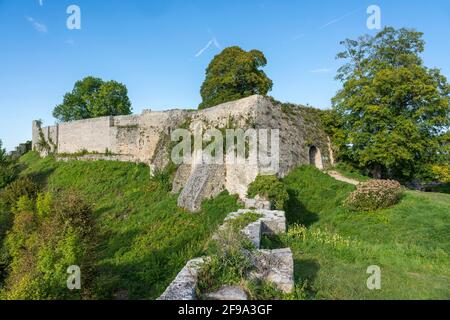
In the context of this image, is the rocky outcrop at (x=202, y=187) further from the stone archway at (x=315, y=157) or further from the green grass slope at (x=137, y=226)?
the stone archway at (x=315, y=157)

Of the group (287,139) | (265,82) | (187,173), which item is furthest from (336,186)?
(265,82)

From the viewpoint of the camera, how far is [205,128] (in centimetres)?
1916

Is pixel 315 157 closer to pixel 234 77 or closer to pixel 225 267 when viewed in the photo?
pixel 234 77

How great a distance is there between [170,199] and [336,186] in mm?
8456

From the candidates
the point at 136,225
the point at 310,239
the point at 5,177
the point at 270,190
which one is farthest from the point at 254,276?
the point at 5,177

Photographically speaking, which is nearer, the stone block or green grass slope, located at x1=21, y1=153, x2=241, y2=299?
the stone block

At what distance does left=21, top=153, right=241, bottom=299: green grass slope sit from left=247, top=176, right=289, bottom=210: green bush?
52.2 inches

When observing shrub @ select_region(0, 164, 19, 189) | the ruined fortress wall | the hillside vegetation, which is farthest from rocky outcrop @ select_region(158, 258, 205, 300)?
shrub @ select_region(0, 164, 19, 189)

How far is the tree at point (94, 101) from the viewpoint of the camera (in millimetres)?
39719

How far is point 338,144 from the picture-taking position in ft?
64.7

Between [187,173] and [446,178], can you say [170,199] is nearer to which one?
[187,173]

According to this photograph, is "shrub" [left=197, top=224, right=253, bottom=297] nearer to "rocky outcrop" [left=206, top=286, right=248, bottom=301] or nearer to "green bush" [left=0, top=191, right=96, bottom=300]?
"rocky outcrop" [left=206, top=286, right=248, bottom=301]

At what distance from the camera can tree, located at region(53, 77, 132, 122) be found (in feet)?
130
